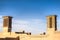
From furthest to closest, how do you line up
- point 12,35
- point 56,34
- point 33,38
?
point 12,35
point 33,38
point 56,34

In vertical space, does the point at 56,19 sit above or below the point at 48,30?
above

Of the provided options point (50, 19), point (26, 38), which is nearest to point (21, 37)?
point (26, 38)

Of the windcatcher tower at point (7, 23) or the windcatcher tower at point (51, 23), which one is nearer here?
the windcatcher tower at point (51, 23)

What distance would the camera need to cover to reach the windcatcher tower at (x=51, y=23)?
18.6 m

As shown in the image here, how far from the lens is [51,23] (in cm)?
1889

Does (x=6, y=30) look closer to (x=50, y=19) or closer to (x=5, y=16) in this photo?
(x=5, y=16)

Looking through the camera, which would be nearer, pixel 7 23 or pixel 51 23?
pixel 51 23

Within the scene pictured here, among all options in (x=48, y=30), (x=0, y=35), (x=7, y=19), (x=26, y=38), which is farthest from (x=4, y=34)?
(x=48, y=30)

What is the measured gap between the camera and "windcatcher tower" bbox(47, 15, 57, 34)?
18.6 m

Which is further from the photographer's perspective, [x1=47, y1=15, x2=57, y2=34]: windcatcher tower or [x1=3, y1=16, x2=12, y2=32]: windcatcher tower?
[x1=3, y1=16, x2=12, y2=32]: windcatcher tower

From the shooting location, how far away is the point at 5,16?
21.4 metres

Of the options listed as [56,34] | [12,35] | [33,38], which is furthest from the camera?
[12,35]

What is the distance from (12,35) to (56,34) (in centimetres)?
535

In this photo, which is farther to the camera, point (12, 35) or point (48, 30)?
point (12, 35)
